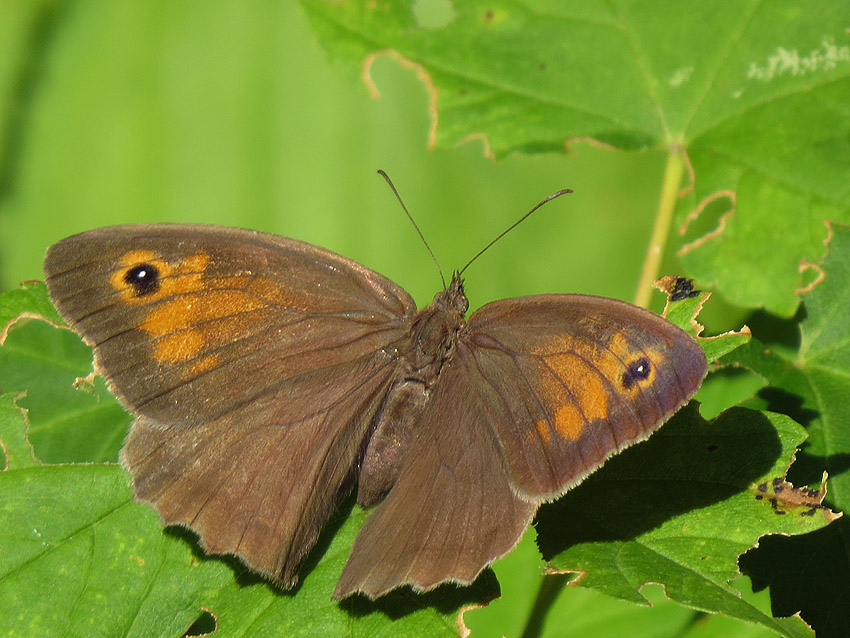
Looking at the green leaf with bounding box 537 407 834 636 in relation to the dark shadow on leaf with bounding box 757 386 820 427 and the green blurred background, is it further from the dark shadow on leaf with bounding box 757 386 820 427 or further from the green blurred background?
the green blurred background

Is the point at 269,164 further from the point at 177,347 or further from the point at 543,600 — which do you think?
the point at 543,600

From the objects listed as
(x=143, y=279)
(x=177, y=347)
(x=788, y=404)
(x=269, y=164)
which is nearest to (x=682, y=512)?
(x=788, y=404)

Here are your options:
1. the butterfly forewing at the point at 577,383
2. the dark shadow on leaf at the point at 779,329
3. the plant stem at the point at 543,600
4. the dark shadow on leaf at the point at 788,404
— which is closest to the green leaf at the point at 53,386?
the butterfly forewing at the point at 577,383

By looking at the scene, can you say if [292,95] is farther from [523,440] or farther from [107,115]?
[523,440]

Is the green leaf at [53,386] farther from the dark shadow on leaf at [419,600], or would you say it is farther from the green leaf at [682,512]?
the green leaf at [682,512]

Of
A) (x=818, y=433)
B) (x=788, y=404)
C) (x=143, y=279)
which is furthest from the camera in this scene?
(x=788, y=404)

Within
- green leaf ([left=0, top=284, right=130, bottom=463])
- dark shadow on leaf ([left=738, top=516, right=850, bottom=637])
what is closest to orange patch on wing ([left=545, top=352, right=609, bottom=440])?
dark shadow on leaf ([left=738, top=516, right=850, bottom=637])
